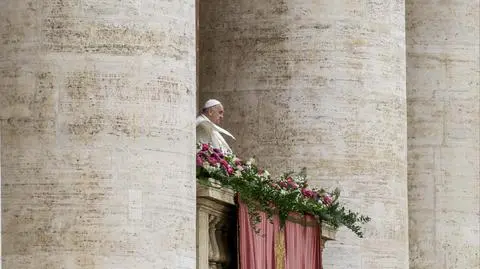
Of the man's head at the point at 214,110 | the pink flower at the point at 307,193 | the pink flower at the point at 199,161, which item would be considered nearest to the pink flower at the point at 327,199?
the pink flower at the point at 307,193

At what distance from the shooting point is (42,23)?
28.2 meters

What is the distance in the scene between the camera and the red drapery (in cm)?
3138

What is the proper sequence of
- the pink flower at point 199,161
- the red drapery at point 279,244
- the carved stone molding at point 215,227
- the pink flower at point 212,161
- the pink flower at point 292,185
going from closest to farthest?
the pink flower at point 199,161 → the carved stone molding at point 215,227 → the pink flower at point 212,161 → the red drapery at point 279,244 → the pink flower at point 292,185

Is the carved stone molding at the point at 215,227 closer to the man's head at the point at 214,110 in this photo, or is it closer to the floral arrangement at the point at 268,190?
the floral arrangement at the point at 268,190

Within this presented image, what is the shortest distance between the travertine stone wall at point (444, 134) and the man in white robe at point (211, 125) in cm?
861

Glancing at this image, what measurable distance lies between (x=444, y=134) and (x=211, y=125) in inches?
352

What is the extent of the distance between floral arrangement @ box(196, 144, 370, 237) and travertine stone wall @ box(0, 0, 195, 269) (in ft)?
6.28

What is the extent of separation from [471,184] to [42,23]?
13524 millimetres

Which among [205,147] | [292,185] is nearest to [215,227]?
[205,147]

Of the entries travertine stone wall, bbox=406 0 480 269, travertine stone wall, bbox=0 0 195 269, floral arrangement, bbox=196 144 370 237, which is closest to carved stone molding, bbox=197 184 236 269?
floral arrangement, bbox=196 144 370 237

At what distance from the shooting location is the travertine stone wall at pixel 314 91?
35.5m

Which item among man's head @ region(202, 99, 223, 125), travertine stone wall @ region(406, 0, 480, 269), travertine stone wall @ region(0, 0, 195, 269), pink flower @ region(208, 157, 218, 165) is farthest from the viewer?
travertine stone wall @ region(406, 0, 480, 269)

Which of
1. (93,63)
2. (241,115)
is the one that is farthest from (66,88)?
(241,115)

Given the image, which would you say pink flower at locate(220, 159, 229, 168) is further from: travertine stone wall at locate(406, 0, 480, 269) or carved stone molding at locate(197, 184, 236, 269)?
travertine stone wall at locate(406, 0, 480, 269)
